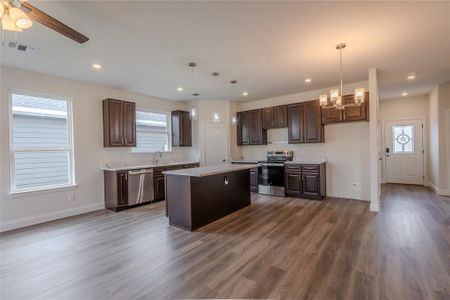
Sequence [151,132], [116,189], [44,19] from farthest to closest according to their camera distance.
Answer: [151,132], [116,189], [44,19]

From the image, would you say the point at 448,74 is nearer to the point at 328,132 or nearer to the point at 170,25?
the point at 328,132

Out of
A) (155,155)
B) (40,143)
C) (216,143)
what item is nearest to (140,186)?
(155,155)

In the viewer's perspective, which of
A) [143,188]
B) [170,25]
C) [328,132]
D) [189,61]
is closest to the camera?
[170,25]

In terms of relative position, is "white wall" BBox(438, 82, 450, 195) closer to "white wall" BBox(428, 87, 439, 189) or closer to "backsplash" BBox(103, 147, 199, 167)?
"white wall" BBox(428, 87, 439, 189)

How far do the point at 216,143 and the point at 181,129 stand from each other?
1103 millimetres

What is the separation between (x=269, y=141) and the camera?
637 cm

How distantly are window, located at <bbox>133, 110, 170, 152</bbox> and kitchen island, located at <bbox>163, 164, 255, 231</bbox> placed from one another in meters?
2.37

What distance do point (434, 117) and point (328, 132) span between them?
2.90 metres

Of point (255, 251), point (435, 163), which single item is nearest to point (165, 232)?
point (255, 251)

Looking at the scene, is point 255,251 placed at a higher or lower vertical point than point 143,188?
lower

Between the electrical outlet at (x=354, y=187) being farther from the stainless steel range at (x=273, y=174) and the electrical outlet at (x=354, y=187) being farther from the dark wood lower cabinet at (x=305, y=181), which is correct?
the stainless steel range at (x=273, y=174)

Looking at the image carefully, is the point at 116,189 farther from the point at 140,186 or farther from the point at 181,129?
the point at 181,129

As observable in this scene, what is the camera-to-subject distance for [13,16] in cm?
152

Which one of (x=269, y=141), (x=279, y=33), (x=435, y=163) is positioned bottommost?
(x=435, y=163)
